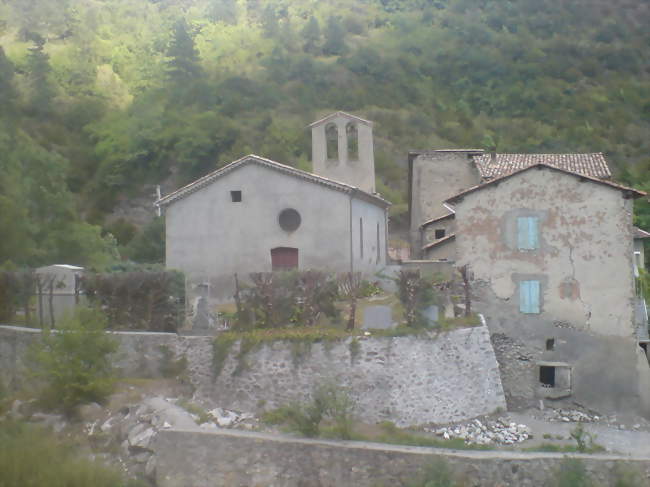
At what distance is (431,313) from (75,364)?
9846 mm

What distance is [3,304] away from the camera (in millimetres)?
24172

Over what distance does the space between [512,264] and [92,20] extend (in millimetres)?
74911

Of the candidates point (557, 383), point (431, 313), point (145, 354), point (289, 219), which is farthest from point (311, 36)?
point (431, 313)

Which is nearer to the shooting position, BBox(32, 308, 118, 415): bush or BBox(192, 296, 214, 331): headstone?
BBox(32, 308, 118, 415): bush

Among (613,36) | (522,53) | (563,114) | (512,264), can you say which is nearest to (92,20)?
(522,53)

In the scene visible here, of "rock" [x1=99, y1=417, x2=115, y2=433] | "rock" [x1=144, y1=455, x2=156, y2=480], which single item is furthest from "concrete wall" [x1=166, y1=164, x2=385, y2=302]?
"rock" [x1=144, y1=455, x2=156, y2=480]

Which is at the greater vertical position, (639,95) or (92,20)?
(92,20)

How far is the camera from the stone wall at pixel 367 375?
779 inches

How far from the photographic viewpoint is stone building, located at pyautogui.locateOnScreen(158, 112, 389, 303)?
26953mm

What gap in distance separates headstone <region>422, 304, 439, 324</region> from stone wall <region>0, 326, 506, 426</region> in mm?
501

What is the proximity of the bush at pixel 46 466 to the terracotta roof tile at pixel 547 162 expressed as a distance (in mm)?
17683

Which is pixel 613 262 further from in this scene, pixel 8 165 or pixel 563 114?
pixel 563 114

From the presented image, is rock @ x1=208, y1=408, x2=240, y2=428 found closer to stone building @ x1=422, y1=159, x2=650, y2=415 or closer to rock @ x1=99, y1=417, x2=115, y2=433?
rock @ x1=99, y1=417, x2=115, y2=433

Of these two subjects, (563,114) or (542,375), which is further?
(563,114)
